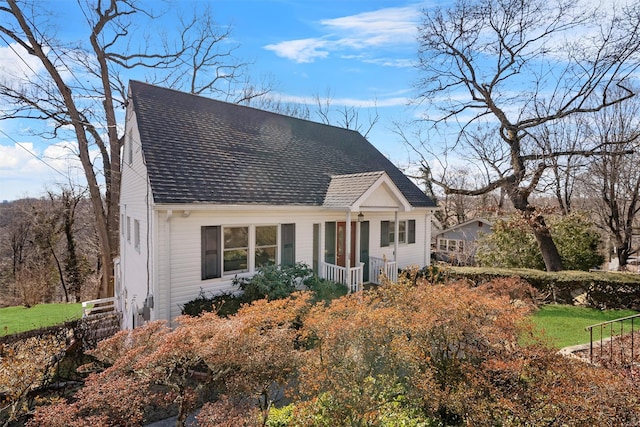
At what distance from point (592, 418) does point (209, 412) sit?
411 cm

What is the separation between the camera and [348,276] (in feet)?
36.2

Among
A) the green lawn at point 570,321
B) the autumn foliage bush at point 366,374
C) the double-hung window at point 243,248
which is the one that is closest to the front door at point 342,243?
the double-hung window at point 243,248

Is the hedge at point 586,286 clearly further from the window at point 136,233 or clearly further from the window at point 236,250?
the window at point 136,233

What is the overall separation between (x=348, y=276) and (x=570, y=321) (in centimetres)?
695

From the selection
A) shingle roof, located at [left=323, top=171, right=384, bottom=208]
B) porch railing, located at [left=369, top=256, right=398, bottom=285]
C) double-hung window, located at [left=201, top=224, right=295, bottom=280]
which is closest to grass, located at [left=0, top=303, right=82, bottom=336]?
double-hung window, located at [left=201, top=224, right=295, bottom=280]

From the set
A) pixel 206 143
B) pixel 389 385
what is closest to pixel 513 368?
pixel 389 385

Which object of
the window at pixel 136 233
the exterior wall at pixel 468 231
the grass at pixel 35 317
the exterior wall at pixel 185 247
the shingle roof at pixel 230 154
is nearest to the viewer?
the exterior wall at pixel 185 247

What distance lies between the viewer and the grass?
14.4m

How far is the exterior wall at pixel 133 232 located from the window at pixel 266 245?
3.06 metres

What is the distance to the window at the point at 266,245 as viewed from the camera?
10.4 metres

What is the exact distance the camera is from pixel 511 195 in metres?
16.0

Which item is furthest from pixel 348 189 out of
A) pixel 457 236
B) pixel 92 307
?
pixel 457 236

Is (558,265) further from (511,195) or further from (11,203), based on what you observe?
(11,203)

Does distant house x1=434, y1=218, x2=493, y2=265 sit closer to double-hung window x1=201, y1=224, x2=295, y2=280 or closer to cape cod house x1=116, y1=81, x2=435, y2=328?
cape cod house x1=116, y1=81, x2=435, y2=328
